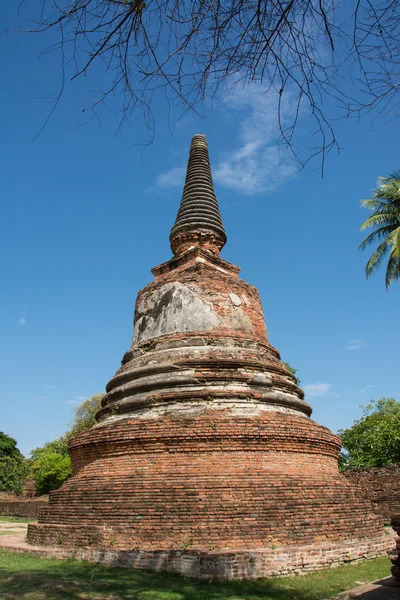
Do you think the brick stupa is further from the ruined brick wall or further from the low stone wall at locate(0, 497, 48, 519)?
the low stone wall at locate(0, 497, 48, 519)

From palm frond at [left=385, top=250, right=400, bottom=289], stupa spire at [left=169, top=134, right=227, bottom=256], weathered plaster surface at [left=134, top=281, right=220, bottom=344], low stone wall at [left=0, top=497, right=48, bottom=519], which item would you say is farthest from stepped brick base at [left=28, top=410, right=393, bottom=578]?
low stone wall at [left=0, top=497, right=48, bottom=519]

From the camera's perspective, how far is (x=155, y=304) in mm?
11570

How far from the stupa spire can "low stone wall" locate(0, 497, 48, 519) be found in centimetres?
1430

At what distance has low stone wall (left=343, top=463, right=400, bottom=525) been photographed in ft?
43.8

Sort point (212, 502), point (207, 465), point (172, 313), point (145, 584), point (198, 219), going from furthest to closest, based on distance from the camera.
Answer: point (198, 219), point (172, 313), point (207, 465), point (212, 502), point (145, 584)

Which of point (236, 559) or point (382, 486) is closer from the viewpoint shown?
point (236, 559)

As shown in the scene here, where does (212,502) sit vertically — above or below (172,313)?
below

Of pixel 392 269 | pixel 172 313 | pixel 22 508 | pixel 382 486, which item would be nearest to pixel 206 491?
pixel 172 313

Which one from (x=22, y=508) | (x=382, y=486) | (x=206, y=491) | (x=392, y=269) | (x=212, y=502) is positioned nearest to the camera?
(x=212, y=502)

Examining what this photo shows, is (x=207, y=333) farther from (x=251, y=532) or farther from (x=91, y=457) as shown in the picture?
(x=251, y=532)

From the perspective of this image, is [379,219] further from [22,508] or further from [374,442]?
[22,508]

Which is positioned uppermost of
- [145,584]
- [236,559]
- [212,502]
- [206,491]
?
[206,491]

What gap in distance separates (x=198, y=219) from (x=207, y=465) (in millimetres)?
8101

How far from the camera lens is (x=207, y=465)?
7.68m
